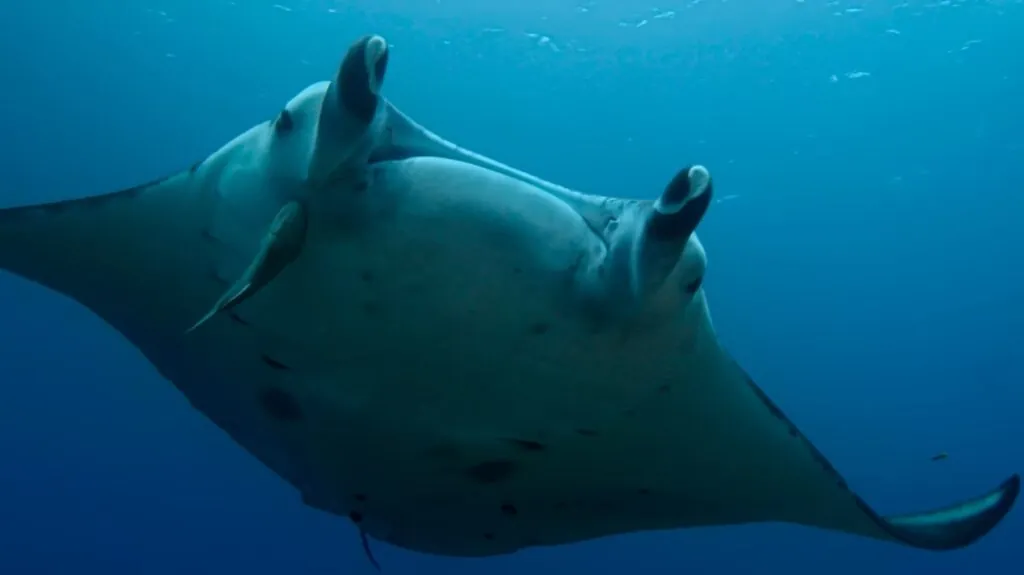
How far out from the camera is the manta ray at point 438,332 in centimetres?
176

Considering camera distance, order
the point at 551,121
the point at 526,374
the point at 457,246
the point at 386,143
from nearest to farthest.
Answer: the point at 457,246 → the point at 386,143 → the point at 526,374 → the point at 551,121

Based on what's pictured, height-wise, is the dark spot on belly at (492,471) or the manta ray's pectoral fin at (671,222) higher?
the manta ray's pectoral fin at (671,222)

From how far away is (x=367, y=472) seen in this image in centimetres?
274

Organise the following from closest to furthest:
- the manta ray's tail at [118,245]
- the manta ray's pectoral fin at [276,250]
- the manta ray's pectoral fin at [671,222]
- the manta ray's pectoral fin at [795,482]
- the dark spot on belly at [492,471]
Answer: the manta ray's pectoral fin at [671,222]
the manta ray's pectoral fin at [276,250]
the manta ray's tail at [118,245]
the manta ray's pectoral fin at [795,482]
the dark spot on belly at [492,471]

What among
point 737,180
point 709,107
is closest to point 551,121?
point 709,107

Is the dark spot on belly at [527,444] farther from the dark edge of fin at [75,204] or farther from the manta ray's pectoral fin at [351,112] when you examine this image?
the dark edge of fin at [75,204]

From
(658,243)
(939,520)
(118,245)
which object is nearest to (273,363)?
(118,245)

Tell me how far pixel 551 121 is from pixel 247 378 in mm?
15633

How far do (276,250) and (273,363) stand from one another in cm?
74

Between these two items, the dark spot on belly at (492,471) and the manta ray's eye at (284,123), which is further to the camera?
the dark spot on belly at (492,471)

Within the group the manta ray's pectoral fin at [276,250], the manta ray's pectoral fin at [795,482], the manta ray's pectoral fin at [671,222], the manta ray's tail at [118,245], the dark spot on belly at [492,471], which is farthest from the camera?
the dark spot on belly at [492,471]

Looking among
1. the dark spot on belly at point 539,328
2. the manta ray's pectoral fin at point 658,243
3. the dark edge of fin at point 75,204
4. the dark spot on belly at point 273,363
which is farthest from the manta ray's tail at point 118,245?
the manta ray's pectoral fin at point 658,243

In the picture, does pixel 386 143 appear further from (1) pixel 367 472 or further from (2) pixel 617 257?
(1) pixel 367 472

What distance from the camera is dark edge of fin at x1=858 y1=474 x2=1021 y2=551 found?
247 cm
